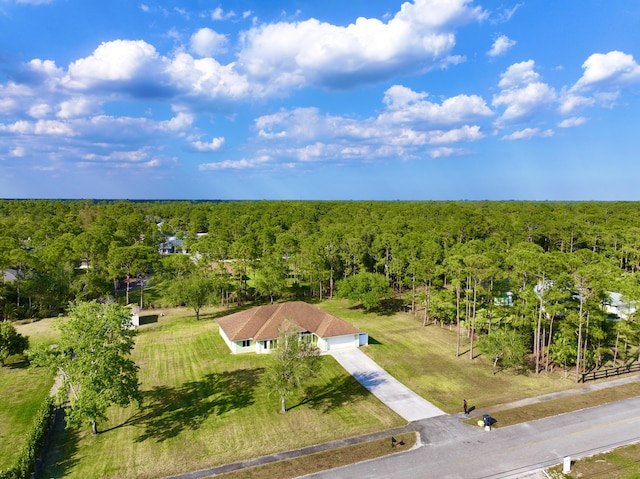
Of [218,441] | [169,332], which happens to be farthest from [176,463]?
[169,332]

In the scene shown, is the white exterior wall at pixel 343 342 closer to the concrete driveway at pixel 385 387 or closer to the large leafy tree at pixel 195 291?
the concrete driveway at pixel 385 387

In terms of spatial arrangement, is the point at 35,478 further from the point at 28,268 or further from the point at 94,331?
the point at 28,268

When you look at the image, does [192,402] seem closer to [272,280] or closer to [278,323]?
[278,323]

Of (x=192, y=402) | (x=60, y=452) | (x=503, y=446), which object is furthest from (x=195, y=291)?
(x=503, y=446)

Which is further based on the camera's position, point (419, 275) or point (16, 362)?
point (419, 275)

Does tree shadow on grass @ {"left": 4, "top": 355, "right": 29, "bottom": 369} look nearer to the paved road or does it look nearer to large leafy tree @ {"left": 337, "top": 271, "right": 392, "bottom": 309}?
the paved road

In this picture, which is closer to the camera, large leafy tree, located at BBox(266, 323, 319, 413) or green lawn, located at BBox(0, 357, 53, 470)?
green lawn, located at BBox(0, 357, 53, 470)

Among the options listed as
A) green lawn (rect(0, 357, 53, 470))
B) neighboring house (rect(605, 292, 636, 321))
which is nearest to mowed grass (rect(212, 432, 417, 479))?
green lawn (rect(0, 357, 53, 470))
